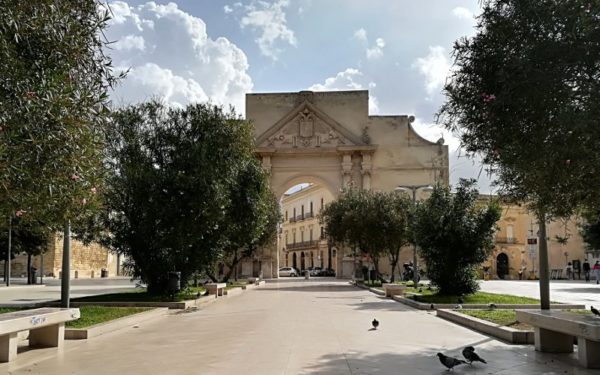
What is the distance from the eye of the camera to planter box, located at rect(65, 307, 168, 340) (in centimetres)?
1076

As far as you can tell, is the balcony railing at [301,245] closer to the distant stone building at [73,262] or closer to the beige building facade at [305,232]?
the beige building facade at [305,232]

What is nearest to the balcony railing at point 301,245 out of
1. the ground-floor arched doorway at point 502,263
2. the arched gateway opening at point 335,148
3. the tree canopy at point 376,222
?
the ground-floor arched doorway at point 502,263

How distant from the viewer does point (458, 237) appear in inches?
766

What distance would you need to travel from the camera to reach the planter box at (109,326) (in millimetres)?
10758

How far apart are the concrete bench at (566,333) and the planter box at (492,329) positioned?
0.56 metres

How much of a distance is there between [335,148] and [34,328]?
42.7m

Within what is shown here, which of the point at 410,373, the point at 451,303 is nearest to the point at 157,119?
the point at 451,303

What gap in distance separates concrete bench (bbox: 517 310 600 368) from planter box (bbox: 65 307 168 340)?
7.56 metres

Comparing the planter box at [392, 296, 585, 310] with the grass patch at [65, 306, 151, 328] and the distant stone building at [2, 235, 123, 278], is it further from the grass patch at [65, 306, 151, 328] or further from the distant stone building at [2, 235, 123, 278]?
the distant stone building at [2, 235, 123, 278]

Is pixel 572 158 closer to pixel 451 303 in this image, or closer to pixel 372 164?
pixel 451 303

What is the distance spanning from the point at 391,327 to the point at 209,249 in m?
9.44

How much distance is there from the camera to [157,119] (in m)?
20.6

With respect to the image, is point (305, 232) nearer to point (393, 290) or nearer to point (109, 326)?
point (393, 290)

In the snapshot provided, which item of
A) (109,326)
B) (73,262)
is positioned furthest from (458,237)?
(73,262)
